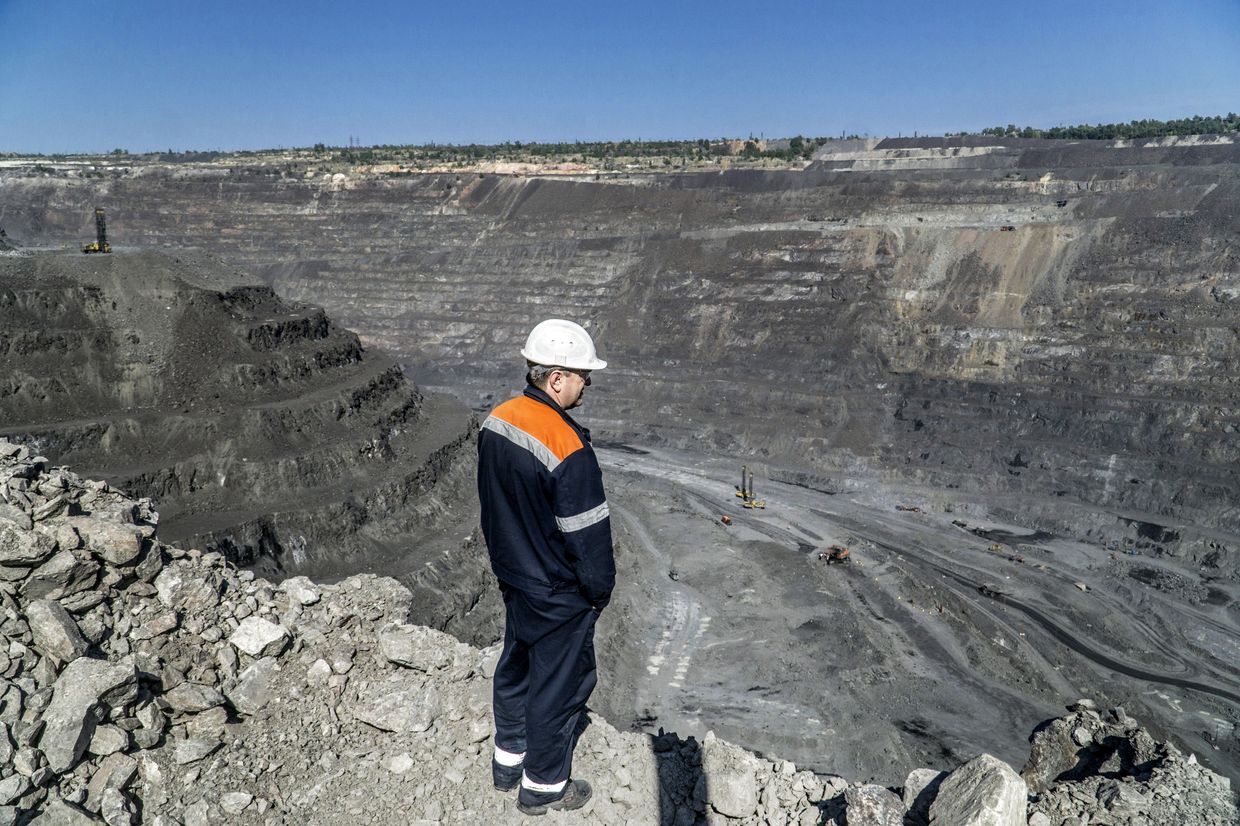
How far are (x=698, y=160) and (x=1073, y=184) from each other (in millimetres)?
32988

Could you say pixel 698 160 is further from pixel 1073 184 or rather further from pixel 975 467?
pixel 975 467

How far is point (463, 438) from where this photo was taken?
94.7 ft

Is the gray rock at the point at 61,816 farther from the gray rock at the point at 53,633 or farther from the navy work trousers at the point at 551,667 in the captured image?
the navy work trousers at the point at 551,667

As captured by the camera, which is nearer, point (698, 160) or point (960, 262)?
point (960, 262)

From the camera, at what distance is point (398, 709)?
5.91 metres

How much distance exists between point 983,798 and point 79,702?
5158 millimetres

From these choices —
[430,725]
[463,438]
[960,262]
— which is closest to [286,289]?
[463,438]

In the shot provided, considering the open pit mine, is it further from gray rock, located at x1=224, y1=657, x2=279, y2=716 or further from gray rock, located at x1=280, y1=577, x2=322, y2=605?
gray rock, located at x1=280, y1=577, x2=322, y2=605

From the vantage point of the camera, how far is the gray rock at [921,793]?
17.0ft

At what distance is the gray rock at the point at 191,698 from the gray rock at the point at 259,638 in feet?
1.45

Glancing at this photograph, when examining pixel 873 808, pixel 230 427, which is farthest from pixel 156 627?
pixel 230 427

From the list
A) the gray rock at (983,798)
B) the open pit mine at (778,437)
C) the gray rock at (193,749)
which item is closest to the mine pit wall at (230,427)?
the open pit mine at (778,437)

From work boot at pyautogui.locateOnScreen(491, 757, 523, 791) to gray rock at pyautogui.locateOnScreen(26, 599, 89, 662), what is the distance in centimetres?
275

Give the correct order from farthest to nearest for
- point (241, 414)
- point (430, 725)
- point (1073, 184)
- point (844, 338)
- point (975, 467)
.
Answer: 1. point (1073, 184)
2. point (844, 338)
3. point (975, 467)
4. point (241, 414)
5. point (430, 725)
